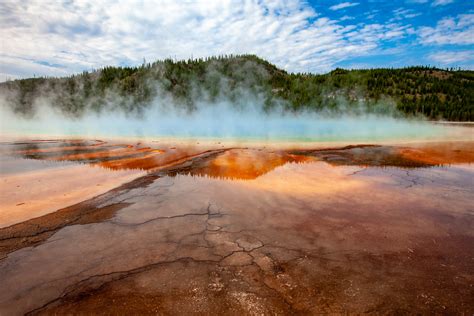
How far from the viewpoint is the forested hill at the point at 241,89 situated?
198 feet

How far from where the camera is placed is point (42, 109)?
58.6 m

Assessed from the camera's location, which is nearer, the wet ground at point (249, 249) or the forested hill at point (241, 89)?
the wet ground at point (249, 249)

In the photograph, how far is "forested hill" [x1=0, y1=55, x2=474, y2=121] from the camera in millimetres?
60281

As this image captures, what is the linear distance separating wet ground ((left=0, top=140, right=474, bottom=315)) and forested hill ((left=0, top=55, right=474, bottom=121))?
54965 mm

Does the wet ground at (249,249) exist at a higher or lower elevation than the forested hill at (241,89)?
lower

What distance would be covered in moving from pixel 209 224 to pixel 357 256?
2315 mm

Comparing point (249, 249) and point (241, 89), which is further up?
point (241, 89)

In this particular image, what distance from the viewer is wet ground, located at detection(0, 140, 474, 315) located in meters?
2.77

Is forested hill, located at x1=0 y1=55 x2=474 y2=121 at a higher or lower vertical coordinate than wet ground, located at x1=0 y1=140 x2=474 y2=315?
higher

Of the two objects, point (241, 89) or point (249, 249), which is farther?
point (241, 89)

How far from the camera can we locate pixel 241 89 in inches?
2813

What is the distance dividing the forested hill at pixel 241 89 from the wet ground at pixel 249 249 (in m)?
55.0

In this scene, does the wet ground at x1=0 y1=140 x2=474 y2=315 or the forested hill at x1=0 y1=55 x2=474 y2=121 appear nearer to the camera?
the wet ground at x1=0 y1=140 x2=474 y2=315

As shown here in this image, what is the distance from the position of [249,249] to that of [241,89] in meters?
70.3
